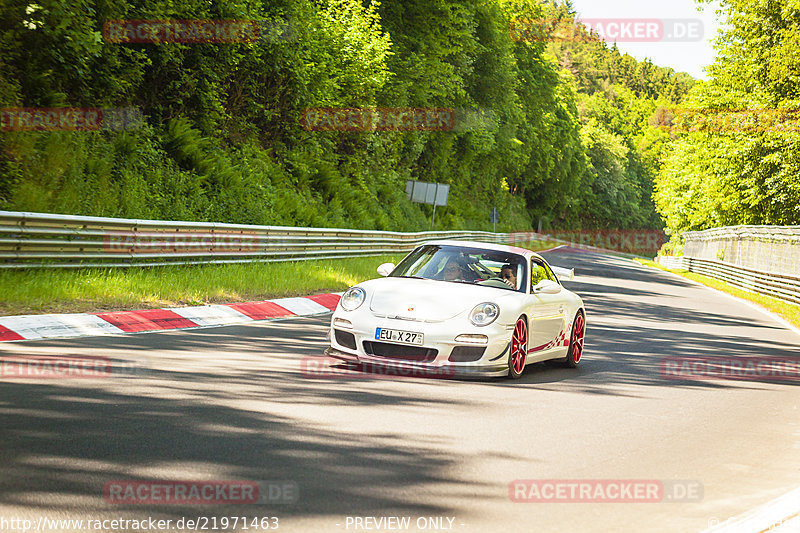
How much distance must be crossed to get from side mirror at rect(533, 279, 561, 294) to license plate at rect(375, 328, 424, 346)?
6.02 feet

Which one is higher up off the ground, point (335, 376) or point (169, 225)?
point (169, 225)

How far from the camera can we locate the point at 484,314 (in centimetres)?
914

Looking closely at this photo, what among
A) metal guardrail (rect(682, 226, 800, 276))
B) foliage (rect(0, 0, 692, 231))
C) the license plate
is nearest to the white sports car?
the license plate

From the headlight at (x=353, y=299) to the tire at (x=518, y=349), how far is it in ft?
5.25

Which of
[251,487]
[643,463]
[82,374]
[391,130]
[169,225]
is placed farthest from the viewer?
[391,130]

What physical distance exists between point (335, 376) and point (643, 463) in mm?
3569

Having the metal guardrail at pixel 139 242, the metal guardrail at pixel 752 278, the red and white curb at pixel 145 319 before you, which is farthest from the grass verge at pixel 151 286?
the metal guardrail at pixel 752 278

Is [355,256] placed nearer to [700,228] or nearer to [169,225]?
[169,225]

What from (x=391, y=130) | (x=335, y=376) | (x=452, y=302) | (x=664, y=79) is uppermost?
(x=664, y=79)

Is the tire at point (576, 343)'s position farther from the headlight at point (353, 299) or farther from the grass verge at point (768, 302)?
the grass verge at point (768, 302)

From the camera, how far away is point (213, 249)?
58.0 feet

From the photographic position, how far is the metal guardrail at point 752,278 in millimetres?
27781

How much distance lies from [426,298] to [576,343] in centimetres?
278

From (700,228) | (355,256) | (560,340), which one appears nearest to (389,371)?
(560,340)
